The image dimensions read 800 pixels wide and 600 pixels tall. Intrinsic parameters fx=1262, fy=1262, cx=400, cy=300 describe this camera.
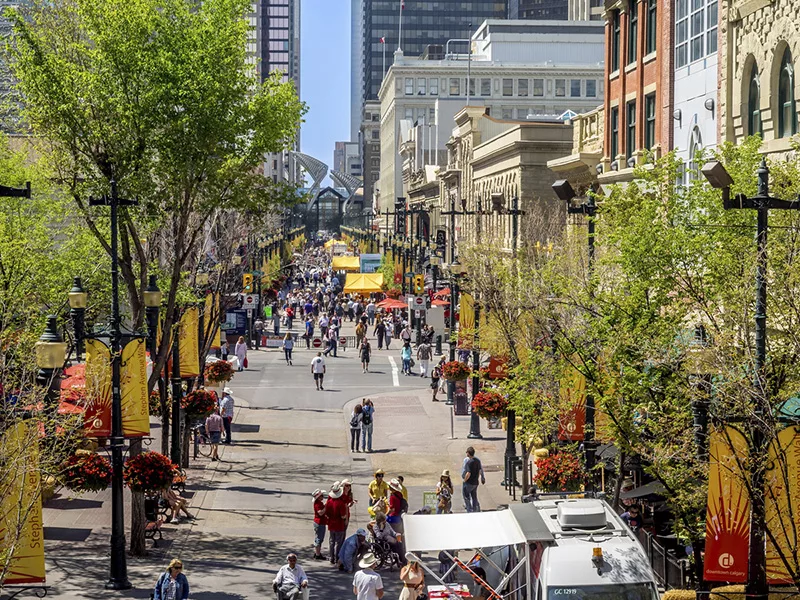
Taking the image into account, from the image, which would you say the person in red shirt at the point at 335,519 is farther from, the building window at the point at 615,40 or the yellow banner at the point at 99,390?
the building window at the point at 615,40

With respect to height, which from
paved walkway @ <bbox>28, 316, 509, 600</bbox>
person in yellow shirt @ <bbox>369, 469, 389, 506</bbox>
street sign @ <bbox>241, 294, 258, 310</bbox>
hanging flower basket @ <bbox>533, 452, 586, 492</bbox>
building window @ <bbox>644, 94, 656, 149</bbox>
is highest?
building window @ <bbox>644, 94, 656, 149</bbox>

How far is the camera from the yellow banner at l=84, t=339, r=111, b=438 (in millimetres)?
21641

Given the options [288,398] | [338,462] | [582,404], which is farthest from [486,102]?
[582,404]

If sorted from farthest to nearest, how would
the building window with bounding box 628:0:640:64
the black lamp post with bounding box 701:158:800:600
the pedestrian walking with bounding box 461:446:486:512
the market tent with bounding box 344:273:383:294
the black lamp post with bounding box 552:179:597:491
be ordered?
the market tent with bounding box 344:273:383:294 < the building window with bounding box 628:0:640:64 < the pedestrian walking with bounding box 461:446:486:512 < the black lamp post with bounding box 552:179:597:491 < the black lamp post with bounding box 701:158:800:600

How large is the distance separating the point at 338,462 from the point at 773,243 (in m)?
19.2

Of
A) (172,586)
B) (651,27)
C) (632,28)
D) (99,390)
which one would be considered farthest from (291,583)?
(632,28)

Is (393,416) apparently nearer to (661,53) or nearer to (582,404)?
(661,53)

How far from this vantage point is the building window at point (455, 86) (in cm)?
16738

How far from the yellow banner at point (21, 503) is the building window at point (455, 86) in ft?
505

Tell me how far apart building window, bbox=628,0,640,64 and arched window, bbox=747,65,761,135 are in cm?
1265

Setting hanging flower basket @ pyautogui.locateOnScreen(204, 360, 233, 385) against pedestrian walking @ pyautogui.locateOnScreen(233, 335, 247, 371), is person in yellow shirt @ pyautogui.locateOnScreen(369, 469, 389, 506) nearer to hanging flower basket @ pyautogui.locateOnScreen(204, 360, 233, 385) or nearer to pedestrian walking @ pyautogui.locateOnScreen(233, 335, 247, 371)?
hanging flower basket @ pyautogui.locateOnScreen(204, 360, 233, 385)

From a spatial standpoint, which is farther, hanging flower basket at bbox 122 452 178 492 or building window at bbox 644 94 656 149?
building window at bbox 644 94 656 149

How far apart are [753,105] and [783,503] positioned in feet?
53.4

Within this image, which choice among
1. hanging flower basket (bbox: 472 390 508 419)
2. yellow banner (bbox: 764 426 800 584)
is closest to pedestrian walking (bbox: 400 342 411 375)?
hanging flower basket (bbox: 472 390 508 419)
